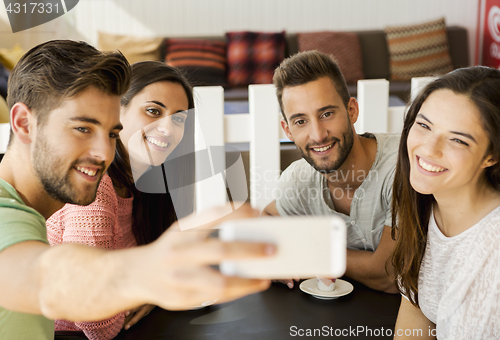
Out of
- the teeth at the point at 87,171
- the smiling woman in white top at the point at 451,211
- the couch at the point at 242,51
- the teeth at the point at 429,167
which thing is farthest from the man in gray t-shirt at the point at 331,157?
the couch at the point at 242,51

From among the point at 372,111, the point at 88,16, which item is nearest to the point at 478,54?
the point at 372,111

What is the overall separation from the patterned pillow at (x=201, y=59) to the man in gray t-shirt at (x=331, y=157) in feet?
5.60

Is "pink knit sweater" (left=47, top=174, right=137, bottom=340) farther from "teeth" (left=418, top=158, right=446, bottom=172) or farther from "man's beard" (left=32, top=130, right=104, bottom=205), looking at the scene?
"teeth" (left=418, top=158, right=446, bottom=172)

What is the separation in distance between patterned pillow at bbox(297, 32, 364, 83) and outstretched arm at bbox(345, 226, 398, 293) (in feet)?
6.82

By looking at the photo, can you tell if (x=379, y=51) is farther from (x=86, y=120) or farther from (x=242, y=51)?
(x=86, y=120)

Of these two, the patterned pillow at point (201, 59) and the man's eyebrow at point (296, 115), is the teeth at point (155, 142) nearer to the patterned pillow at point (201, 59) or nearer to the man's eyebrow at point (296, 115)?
the man's eyebrow at point (296, 115)

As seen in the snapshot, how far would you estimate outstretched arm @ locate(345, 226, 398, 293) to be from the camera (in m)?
1.07

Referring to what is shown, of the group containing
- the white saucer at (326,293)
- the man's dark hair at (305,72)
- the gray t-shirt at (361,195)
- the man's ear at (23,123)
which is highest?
the man's dark hair at (305,72)

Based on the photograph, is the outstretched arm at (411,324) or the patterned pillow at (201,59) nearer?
the outstretched arm at (411,324)

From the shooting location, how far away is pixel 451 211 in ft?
2.97

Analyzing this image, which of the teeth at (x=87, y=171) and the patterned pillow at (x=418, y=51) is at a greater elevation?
the patterned pillow at (x=418, y=51)

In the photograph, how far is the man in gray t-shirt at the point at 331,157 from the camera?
1.25 metres

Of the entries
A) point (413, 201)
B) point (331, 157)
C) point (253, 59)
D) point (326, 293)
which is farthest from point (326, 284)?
point (253, 59)

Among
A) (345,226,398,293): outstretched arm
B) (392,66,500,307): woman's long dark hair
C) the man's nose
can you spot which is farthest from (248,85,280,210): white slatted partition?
(392,66,500,307): woman's long dark hair
